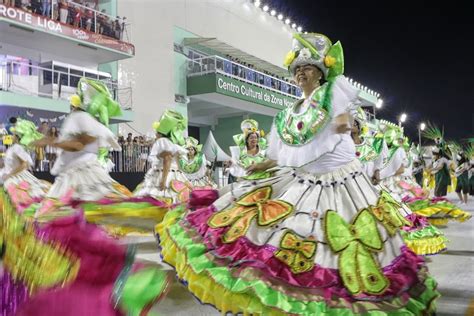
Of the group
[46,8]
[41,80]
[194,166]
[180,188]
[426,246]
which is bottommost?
[426,246]

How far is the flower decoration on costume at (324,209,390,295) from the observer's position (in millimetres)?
2520

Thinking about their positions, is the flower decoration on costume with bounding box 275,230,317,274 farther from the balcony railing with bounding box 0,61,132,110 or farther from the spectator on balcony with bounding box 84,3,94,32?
the spectator on balcony with bounding box 84,3,94,32

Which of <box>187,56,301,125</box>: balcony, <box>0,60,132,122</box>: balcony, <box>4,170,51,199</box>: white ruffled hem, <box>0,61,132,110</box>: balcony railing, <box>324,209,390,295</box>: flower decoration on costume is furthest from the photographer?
<box>187,56,301,125</box>: balcony

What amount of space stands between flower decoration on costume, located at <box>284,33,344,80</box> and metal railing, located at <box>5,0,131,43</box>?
1149 centimetres

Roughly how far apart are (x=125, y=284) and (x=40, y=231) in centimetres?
32

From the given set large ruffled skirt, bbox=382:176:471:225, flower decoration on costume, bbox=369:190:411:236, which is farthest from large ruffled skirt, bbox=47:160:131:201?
large ruffled skirt, bbox=382:176:471:225

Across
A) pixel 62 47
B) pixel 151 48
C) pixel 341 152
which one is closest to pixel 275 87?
pixel 151 48

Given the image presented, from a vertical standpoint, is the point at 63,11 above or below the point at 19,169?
above

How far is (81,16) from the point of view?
14688mm

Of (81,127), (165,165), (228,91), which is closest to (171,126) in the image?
(165,165)

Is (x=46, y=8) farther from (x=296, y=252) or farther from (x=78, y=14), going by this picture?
(x=296, y=252)

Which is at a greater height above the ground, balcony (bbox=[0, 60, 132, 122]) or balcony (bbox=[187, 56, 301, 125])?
balcony (bbox=[187, 56, 301, 125])

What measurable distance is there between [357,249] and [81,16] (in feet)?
45.8

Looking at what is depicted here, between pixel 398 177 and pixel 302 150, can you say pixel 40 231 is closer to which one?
pixel 302 150
